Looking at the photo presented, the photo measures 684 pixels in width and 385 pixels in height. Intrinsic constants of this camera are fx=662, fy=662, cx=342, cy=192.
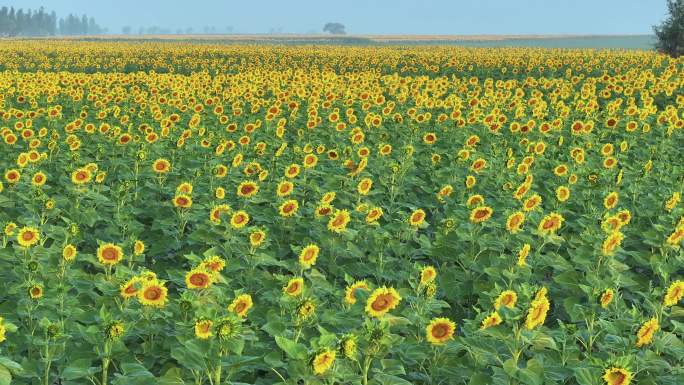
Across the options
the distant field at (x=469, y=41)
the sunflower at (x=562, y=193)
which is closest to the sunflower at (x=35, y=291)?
the sunflower at (x=562, y=193)

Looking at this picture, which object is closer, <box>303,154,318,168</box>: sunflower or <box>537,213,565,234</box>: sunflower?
<box>537,213,565,234</box>: sunflower

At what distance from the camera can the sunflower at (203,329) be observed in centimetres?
302

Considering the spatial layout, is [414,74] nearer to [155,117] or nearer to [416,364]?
[155,117]

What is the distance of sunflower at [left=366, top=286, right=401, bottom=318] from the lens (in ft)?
11.6

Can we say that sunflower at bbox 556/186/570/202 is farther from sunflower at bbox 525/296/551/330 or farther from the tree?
the tree

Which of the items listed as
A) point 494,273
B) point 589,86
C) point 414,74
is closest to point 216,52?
→ point 414,74

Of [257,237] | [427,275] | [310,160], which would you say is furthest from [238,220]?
[310,160]

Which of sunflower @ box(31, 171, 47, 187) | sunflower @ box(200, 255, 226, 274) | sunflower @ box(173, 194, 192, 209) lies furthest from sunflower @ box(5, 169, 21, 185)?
sunflower @ box(200, 255, 226, 274)

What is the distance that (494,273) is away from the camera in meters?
4.71

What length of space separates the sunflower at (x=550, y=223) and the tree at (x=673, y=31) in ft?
102

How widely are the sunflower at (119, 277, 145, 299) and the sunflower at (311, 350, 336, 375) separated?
1.55 m

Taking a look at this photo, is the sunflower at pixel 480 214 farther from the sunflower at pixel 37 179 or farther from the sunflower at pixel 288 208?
the sunflower at pixel 37 179

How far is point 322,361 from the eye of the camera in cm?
270

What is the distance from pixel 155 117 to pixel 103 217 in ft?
15.8
